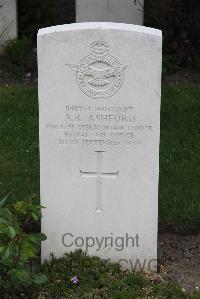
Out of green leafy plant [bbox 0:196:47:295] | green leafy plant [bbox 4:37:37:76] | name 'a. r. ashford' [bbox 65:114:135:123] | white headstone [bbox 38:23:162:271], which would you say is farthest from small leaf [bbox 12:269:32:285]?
green leafy plant [bbox 4:37:37:76]

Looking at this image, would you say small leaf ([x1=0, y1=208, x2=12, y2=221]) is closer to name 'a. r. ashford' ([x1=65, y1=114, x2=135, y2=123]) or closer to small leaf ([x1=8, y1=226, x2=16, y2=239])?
small leaf ([x1=8, y1=226, x2=16, y2=239])

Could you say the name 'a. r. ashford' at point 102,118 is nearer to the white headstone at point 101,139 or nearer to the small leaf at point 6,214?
the white headstone at point 101,139

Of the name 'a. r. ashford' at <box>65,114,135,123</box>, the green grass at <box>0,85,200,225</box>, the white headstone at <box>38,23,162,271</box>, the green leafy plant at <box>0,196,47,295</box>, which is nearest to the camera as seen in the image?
the green leafy plant at <box>0,196,47,295</box>

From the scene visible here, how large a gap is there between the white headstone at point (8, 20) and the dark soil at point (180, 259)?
5718 mm

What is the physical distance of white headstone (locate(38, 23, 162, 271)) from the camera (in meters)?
4.46

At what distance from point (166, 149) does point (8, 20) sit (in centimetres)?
→ 426

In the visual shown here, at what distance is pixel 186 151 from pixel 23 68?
3.66 metres

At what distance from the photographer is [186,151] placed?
7.07 meters

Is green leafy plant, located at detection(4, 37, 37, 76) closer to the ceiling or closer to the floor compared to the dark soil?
closer to the ceiling

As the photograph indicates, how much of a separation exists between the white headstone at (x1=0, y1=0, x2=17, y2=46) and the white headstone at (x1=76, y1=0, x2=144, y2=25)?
933mm

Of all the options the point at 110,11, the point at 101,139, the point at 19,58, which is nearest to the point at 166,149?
the point at 101,139

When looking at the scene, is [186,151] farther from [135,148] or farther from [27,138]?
[135,148]

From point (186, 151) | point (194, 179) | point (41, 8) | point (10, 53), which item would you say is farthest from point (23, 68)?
point (194, 179)

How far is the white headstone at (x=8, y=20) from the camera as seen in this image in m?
10.4
